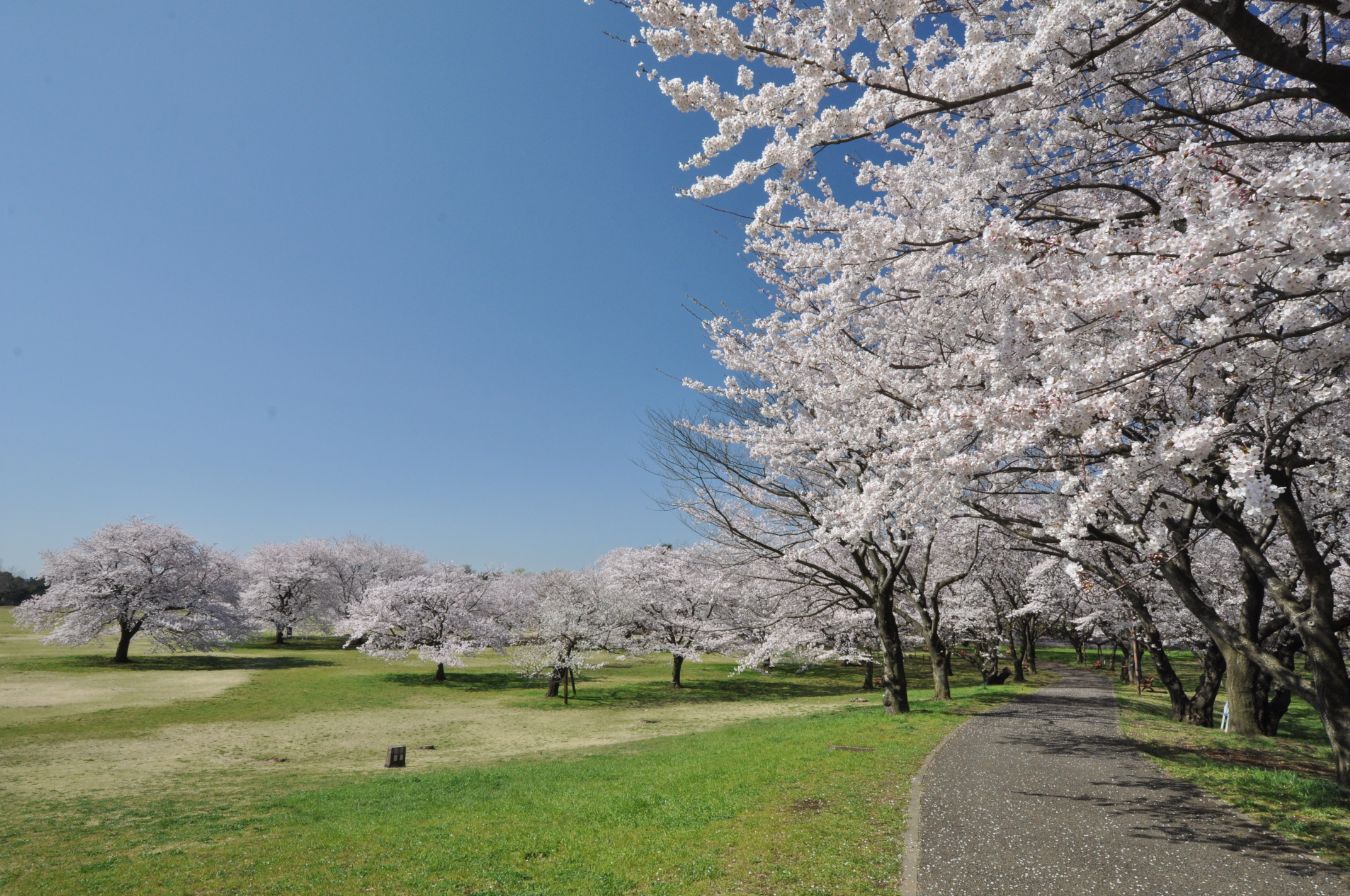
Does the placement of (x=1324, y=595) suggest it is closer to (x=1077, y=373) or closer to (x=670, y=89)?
(x=1077, y=373)

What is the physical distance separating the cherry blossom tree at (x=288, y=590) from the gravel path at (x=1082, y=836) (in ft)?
210

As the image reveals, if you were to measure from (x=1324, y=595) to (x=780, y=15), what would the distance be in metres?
10.4

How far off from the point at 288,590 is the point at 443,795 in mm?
57580

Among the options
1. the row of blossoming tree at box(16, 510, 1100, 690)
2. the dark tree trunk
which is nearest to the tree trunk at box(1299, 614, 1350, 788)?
the row of blossoming tree at box(16, 510, 1100, 690)

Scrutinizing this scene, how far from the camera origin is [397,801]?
41.3 feet

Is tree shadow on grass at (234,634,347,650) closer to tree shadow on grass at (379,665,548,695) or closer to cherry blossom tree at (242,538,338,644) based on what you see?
cherry blossom tree at (242,538,338,644)

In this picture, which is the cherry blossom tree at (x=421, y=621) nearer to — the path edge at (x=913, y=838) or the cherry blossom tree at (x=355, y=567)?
the cherry blossom tree at (x=355, y=567)

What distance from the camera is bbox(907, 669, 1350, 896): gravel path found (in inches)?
246

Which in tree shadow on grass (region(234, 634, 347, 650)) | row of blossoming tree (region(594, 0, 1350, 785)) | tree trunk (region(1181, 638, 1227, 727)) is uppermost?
row of blossoming tree (region(594, 0, 1350, 785))

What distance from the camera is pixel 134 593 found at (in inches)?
1620

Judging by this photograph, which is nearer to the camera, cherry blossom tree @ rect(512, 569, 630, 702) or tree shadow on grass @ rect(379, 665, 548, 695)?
cherry blossom tree @ rect(512, 569, 630, 702)

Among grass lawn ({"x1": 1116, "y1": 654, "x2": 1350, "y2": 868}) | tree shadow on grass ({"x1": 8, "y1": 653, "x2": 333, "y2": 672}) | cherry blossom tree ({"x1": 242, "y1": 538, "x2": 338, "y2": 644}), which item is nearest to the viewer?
grass lawn ({"x1": 1116, "y1": 654, "x2": 1350, "y2": 868})

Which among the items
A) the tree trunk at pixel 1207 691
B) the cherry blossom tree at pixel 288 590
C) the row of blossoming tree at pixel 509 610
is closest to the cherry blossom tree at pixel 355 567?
the cherry blossom tree at pixel 288 590

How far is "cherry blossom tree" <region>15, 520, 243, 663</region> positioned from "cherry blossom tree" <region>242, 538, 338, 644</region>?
14212 mm
